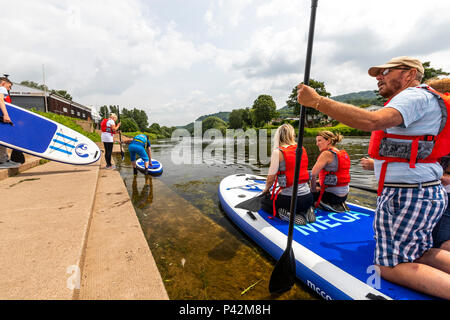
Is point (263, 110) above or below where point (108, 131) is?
above

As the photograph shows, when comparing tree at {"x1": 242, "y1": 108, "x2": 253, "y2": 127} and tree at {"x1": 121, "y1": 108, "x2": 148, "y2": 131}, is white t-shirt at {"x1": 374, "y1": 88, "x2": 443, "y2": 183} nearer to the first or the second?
tree at {"x1": 242, "y1": 108, "x2": 253, "y2": 127}

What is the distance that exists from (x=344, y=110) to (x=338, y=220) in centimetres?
264

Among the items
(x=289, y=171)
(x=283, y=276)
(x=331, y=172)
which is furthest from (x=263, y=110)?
(x=283, y=276)

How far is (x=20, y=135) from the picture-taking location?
614 cm

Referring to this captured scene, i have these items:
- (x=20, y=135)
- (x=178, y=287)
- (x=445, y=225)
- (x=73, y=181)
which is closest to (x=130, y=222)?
(x=178, y=287)

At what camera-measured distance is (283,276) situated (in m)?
2.27

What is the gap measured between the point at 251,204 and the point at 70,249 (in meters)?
2.94

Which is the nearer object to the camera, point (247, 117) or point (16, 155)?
point (16, 155)

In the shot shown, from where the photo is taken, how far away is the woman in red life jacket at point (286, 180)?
3.20m

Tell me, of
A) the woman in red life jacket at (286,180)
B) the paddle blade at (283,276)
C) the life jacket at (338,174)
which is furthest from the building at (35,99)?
the paddle blade at (283,276)

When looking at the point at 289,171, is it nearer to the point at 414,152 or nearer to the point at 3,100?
the point at 414,152

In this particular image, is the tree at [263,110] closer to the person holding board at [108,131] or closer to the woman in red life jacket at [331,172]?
the person holding board at [108,131]

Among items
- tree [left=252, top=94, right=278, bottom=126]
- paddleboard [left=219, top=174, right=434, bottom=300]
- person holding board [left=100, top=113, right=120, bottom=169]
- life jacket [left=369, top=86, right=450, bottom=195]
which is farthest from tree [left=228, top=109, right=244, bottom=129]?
life jacket [left=369, top=86, right=450, bottom=195]
